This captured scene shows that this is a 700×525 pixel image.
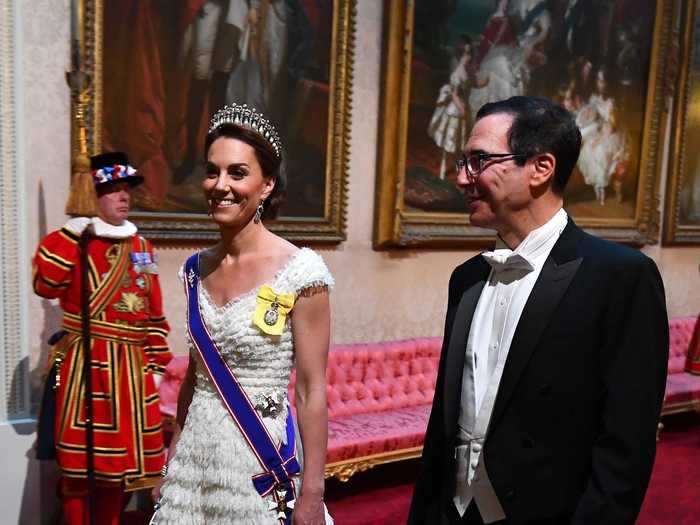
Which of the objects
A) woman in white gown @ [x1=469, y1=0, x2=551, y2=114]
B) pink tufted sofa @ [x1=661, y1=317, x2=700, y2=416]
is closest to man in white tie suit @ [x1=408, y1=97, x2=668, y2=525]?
woman in white gown @ [x1=469, y1=0, x2=551, y2=114]

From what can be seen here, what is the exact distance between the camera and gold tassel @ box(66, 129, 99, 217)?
10.5ft

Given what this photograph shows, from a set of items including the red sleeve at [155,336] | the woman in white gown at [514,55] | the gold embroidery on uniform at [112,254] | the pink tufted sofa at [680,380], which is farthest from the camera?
the pink tufted sofa at [680,380]

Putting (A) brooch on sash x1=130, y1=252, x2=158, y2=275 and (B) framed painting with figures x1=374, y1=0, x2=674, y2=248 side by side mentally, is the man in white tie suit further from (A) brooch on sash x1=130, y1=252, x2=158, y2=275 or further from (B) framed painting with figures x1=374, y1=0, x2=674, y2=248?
(B) framed painting with figures x1=374, y1=0, x2=674, y2=248

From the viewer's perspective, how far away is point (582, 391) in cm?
155

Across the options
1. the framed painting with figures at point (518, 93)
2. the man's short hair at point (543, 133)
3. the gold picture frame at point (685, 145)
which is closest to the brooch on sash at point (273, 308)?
the man's short hair at point (543, 133)

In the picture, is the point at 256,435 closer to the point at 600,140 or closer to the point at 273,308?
the point at 273,308

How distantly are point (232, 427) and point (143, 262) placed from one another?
176 cm

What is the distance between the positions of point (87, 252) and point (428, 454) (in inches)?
85.6

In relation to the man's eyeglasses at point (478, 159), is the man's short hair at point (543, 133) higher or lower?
higher

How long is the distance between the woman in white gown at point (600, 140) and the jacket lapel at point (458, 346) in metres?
5.11

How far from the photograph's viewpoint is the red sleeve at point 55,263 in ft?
10.7

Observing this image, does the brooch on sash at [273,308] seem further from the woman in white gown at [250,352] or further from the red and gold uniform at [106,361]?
the red and gold uniform at [106,361]

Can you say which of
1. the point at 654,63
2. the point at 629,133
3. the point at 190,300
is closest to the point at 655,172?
the point at 629,133

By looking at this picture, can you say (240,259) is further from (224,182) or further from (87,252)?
(87,252)
